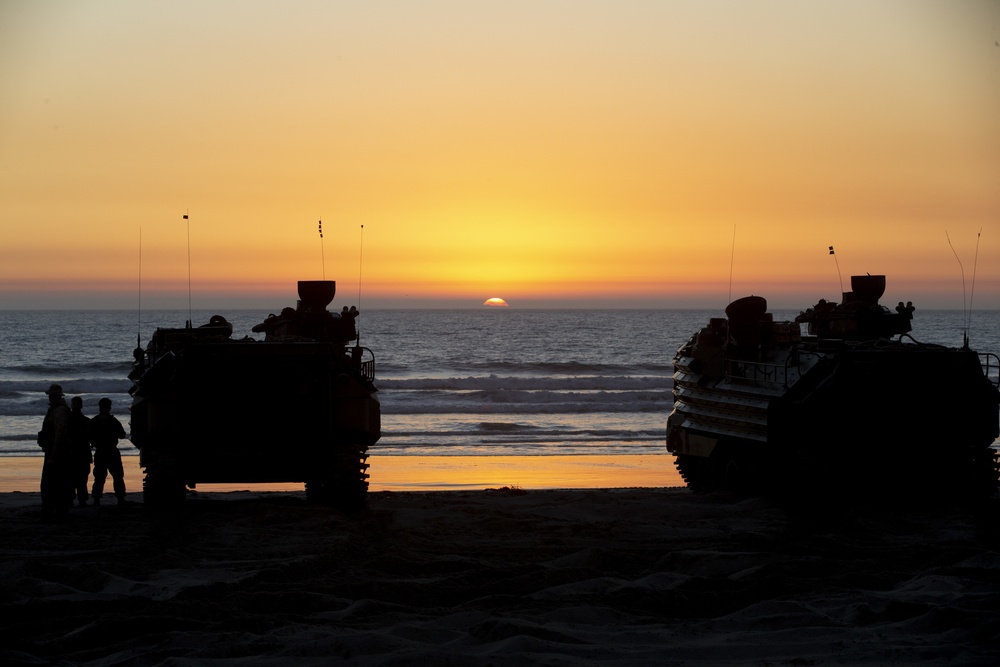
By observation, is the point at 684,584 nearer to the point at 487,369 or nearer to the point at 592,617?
the point at 592,617

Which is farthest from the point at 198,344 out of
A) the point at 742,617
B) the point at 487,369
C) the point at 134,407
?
the point at 487,369

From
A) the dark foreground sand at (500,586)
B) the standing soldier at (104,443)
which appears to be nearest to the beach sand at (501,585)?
the dark foreground sand at (500,586)

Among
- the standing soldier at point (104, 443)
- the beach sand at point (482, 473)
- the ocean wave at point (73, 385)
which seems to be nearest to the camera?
the standing soldier at point (104, 443)

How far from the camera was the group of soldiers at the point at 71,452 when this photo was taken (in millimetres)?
15625

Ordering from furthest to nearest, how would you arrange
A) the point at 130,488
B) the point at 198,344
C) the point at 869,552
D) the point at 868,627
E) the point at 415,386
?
the point at 415,386
the point at 130,488
the point at 198,344
the point at 869,552
the point at 868,627

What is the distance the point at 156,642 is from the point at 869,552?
7.96 m

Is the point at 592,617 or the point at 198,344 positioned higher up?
the point at 198,344

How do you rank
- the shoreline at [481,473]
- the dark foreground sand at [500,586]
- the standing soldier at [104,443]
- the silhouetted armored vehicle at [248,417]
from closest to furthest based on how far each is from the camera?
the dark foreground sand at [500,586] → the silhouetted armored vehicle at [248,417] → the standing soldier at [104,443] → the shoreline at [481,473]

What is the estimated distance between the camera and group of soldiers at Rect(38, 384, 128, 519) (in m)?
15.6

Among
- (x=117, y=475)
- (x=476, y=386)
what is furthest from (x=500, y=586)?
(x=476, y=386)

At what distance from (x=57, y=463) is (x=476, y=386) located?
128 feet

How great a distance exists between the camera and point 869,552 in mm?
13492

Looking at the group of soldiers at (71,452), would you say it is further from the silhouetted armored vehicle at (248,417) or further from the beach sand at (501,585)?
the silhouetted armored vehicle at (248,417)

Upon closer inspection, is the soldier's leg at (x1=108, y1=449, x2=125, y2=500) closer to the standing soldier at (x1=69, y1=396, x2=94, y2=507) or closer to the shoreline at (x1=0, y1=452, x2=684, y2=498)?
the standing soldier at (x1=69, y1=396, x2=94, y2=507)
